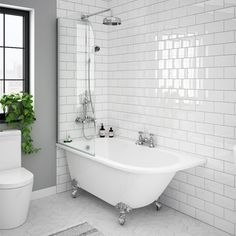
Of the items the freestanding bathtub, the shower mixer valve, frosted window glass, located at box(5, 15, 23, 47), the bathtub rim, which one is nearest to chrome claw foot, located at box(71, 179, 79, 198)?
the freestanding bathtub

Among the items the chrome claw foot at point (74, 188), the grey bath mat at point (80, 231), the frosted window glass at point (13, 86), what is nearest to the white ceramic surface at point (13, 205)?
the grey bath mat at point (80, 231)

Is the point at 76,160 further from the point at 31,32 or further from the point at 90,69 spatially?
the point at 31,32

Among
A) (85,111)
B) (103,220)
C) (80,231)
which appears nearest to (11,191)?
(80,231)

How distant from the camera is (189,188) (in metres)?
3.88

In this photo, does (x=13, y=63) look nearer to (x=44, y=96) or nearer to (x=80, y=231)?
(x=44, y=96)

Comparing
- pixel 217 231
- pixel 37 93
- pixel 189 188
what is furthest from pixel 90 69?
pixel 217 231

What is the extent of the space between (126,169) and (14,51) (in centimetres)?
223

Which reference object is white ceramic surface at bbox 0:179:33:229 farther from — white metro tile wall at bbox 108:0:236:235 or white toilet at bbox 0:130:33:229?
white metro tile wall at bbox 108:0:236:235

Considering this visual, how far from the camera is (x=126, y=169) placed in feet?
10.9

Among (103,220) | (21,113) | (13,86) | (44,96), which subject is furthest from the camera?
(44,96)

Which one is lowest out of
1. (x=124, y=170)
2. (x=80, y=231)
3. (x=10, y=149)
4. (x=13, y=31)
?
(x=80, y=231)

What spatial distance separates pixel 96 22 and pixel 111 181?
8.16 feet

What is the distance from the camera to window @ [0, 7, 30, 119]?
4.18 metres

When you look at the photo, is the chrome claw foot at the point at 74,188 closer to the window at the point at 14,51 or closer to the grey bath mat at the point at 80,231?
the grey bath mat at the point at 80,231
